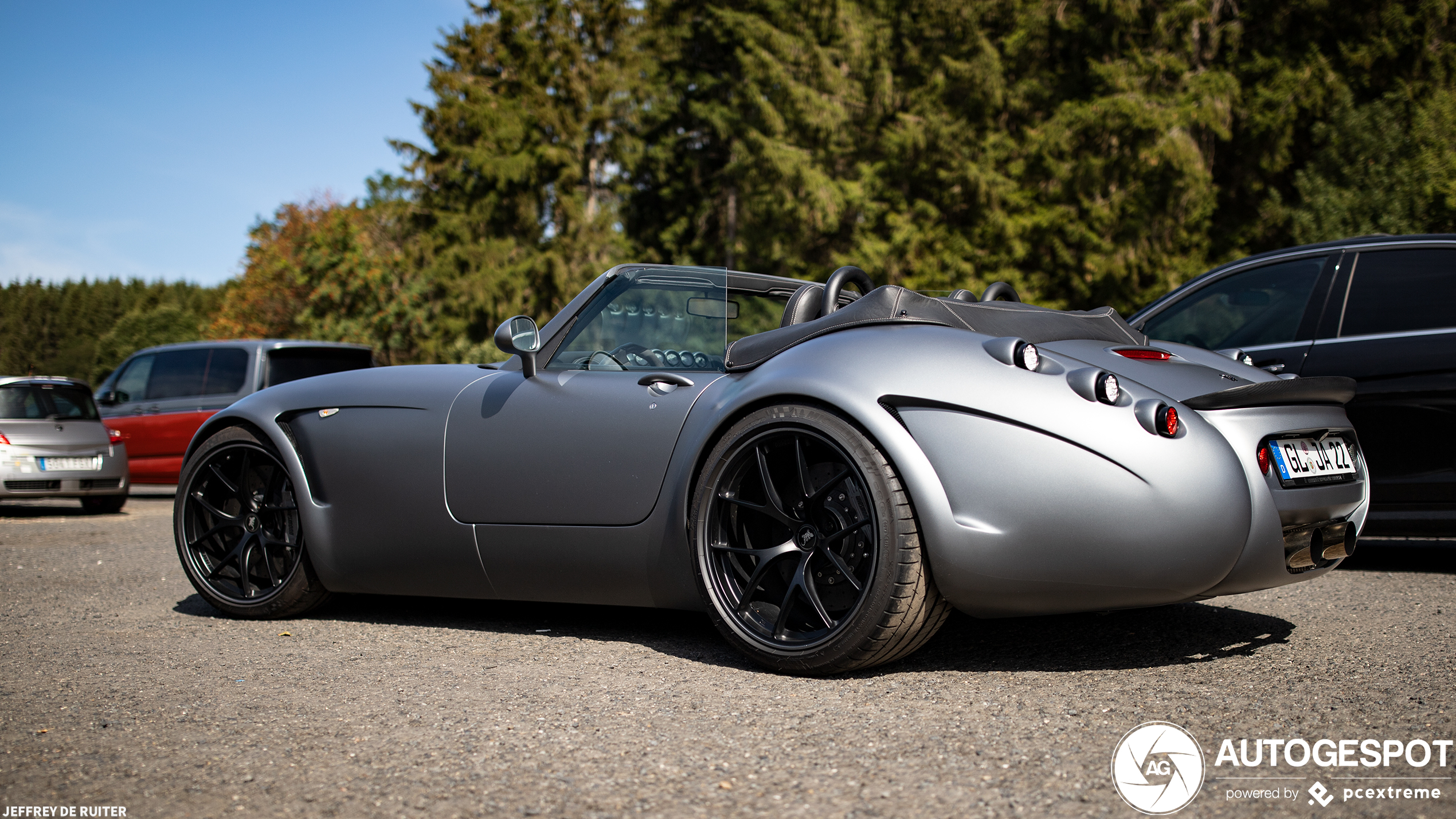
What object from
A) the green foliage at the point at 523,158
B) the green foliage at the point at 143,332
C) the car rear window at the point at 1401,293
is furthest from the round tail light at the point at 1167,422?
the green foliage at the point at 143,332

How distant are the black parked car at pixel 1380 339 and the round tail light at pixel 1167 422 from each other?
7.04 ft

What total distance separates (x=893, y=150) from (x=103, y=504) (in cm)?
2405

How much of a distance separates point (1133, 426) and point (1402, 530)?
3.12 metres

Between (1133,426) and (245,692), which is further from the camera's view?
(245,692)

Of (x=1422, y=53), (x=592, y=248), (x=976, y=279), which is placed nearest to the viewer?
(x=1422, y=53)

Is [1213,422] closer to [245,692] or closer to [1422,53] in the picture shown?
[245,692]

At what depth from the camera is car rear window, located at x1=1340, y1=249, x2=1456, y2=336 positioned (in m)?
5.21

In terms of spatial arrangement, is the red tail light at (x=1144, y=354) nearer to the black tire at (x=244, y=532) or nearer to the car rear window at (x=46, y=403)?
the black tire at (x=244, y=532)

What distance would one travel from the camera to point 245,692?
316 cm

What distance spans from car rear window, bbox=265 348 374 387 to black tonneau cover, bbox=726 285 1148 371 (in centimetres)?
946

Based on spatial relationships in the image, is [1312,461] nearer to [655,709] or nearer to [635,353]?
[655,709]

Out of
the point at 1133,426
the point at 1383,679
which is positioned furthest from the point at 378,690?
the point at 1383,679

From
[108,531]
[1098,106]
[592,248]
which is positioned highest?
[1098,106]

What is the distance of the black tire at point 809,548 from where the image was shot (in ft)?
9.91
